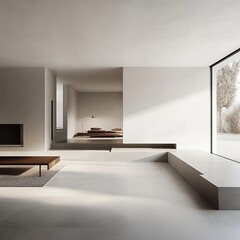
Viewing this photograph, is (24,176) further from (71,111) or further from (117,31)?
(71,111)

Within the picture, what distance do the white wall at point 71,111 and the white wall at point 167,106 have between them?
492 cm

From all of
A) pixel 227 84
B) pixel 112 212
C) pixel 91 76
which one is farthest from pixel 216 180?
pixel 227 84

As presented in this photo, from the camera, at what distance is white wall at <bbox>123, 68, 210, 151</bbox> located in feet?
28.2

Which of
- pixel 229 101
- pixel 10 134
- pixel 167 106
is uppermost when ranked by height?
pixel 229 101

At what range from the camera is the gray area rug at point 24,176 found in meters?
5.17

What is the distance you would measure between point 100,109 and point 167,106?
727 cm

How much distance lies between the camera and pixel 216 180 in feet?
13.3

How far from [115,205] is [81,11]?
2790 millimetres

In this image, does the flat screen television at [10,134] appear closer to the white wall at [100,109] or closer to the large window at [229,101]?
the white wall at [100,109]

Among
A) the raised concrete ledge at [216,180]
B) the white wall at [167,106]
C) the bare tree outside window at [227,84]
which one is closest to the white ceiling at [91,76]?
the white wall at [167,106]

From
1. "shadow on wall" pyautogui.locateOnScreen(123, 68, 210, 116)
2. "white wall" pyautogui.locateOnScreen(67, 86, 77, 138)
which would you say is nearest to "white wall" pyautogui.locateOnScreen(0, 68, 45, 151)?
"shadow on wall" pyautogui.locateOnScreen(123, 68, 210, 116)

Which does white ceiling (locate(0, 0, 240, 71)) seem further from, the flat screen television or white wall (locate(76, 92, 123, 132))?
white wall (locate(76, 92, 123, 132))

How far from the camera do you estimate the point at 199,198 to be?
13.9ft

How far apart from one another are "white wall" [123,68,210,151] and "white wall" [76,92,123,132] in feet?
22.6
